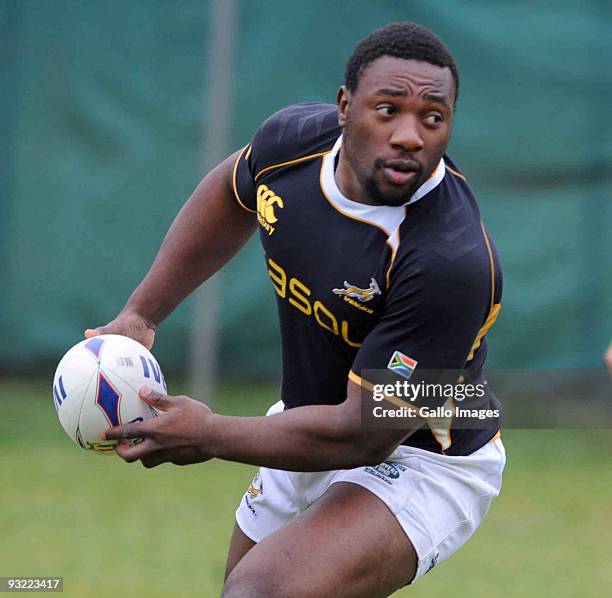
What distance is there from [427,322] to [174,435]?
Answer: 882 mm

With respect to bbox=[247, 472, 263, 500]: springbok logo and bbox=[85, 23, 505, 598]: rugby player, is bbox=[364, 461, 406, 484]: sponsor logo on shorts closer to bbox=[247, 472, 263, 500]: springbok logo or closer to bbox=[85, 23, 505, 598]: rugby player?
bbox=[85, 23, 505, 598]: rugby player

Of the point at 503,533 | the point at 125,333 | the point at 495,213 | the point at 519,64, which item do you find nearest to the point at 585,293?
the point at 495,213

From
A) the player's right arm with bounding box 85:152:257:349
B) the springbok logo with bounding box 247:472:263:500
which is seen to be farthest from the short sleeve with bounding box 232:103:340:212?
the springbok logo with bounding box 247:472:263:500

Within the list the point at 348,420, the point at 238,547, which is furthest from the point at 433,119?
the point at 238,547

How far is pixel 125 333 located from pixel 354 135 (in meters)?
1.33

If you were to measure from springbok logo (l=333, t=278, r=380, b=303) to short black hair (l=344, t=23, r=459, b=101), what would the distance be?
2.09 ft

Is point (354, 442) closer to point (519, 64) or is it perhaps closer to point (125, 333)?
point (125, 333)

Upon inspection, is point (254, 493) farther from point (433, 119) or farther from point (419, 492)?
point (433, 119)

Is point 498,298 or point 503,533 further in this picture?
point 503,533

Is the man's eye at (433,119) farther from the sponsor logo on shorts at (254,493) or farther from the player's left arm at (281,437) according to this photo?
the sponsor logo on shorts at (254,493)

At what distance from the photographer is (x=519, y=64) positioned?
921 cm

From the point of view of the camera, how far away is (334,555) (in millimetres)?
4164

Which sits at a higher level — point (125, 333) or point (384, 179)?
point (384, 179)

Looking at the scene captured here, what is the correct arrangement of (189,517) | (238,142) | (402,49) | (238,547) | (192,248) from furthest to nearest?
(238,142), (189,517), (192,248), (238,547), (402,49)
